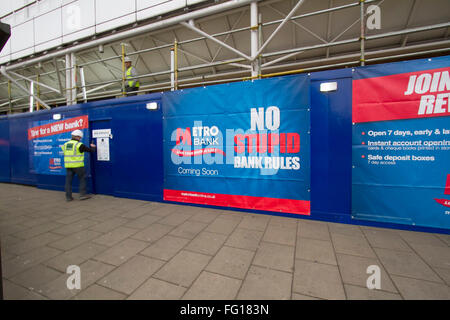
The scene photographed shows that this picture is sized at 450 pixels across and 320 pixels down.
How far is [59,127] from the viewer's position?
729 cm

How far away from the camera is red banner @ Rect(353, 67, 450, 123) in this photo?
3553 millimetres

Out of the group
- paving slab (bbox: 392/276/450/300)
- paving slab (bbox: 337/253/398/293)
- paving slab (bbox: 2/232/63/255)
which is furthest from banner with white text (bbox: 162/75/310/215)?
paving slab (bbox: 2/232/63/255)

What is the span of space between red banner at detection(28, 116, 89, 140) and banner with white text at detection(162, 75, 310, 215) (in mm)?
3418

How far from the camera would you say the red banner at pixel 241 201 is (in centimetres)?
447

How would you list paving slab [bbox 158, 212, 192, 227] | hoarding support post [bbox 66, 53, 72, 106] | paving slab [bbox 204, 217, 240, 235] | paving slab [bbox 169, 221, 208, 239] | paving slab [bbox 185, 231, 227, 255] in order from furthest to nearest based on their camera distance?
hoarding support post [bbox 66, 53, 72, 106], paving slab [bbox 158, 212, 192, 227], paving slab [bbox 204, 217, 240, 235], paving slab [bbox 169, 221, 208, 239], paving slab [bbox 185, 231, 227, 255]

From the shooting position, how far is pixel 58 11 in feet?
30.1

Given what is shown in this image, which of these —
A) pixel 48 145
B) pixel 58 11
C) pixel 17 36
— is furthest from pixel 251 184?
pixel 17 36

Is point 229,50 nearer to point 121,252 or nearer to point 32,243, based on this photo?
point 121,252

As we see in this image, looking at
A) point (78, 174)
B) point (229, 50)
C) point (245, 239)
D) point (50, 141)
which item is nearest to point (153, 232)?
point (245, 239)

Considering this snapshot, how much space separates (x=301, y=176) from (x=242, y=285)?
274cm

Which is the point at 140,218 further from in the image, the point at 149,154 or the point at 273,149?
the point at 273,149

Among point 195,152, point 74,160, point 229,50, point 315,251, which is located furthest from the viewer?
point 229,50

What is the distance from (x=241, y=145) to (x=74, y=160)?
16.6ft

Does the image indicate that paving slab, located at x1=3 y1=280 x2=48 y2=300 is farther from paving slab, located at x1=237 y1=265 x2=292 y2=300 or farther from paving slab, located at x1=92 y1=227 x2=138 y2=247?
paving slab, located at x1=237 y1=265 x2=292 y2=300
